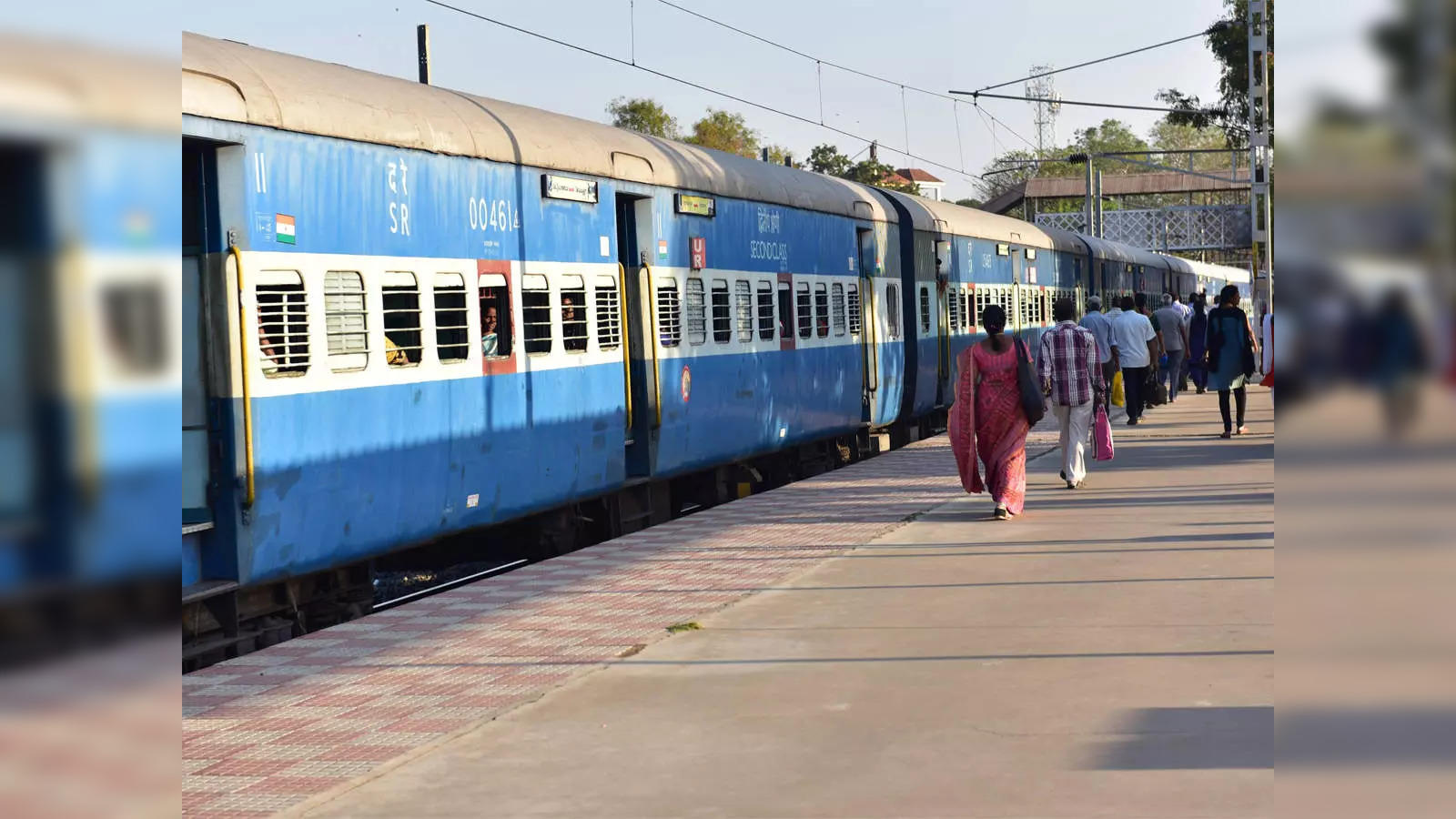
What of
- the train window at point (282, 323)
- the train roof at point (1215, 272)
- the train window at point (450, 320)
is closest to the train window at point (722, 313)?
the train window at point (450, 320)

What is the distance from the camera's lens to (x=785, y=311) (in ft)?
57.9

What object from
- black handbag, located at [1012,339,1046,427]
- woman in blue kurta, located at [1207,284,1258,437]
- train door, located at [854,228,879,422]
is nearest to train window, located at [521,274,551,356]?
black handbag, located at [1012,339,1046,427]

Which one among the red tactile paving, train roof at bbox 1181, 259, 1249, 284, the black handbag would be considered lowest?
the red tactile paving

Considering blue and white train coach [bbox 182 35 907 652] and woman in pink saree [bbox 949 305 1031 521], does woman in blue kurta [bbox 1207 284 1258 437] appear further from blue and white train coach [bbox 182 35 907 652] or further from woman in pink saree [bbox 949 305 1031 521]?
woman in pink saree [bbox 949 305 1031 521]

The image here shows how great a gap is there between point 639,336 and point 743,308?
2.86 meters

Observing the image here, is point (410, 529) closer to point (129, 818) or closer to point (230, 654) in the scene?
point (230, 654)

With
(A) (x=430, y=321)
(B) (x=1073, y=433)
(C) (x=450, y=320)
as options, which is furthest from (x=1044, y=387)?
(A) (x=430, y=321)

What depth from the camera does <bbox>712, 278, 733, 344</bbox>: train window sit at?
1539cm

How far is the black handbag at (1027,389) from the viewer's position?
12.5 meters

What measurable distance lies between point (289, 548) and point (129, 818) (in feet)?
24.3

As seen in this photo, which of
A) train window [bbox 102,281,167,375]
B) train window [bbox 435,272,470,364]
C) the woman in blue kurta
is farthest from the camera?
the woman in blue kurta

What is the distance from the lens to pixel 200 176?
7.95 metres

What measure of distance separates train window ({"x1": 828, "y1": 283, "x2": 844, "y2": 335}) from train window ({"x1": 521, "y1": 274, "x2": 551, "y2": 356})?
8004 millimetres

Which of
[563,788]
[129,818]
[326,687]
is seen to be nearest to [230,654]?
[326,687]
